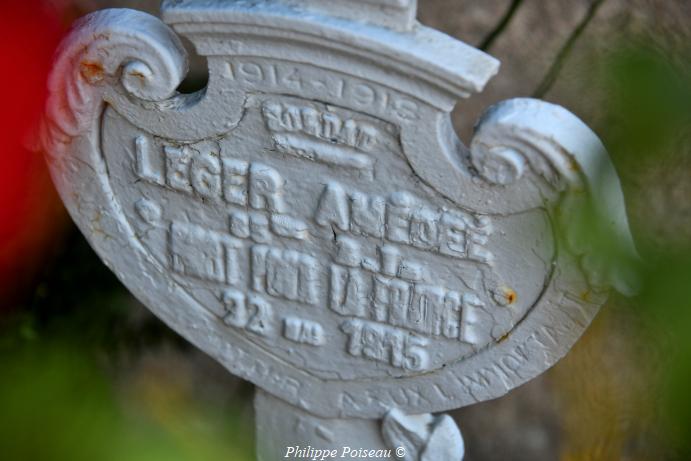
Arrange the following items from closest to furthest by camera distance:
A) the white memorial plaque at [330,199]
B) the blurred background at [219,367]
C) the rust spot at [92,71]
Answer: the white memorial plaque at [330,199]
the rust spot at [92,71]
the blurred background at [219,367]

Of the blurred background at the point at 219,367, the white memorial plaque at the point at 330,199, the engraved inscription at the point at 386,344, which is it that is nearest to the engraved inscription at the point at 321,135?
the white memorial plaque at the point at 330,199

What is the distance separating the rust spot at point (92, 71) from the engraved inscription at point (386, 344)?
16.2 inches

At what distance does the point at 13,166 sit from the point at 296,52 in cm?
29

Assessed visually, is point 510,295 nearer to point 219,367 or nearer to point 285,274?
point 285,274

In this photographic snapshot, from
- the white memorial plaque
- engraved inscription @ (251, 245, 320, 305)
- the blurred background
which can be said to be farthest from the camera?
the blurred background

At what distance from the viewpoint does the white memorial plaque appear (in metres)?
0.91

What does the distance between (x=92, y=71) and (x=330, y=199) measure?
0.30 meters

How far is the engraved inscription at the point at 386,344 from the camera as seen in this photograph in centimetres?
115

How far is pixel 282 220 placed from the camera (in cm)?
110

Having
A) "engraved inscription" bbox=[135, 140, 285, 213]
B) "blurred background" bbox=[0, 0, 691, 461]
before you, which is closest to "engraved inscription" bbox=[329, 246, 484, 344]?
"engraved inscription" bbox=[135, 140, 285, 213]

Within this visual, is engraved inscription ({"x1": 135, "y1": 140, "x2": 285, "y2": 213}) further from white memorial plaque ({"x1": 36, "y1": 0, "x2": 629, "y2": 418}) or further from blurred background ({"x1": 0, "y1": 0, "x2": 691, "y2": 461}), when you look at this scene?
blurred background ({"x1": 0, "y1": 0, "x2": 691, "y2": 461})

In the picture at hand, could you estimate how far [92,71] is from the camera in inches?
40.9

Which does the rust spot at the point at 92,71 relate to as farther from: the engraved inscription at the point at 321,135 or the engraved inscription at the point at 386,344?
the engraved inscription at the point at 386,344

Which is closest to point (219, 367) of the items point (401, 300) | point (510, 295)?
point (401, 300)
